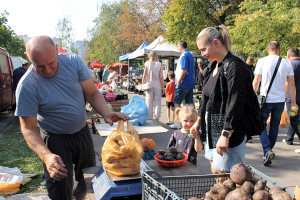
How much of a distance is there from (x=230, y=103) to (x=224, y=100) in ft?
0.33

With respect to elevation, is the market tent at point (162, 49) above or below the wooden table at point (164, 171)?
above

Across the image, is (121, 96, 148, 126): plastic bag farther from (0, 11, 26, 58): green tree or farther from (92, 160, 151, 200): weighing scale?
(0, 11, 26, 58): green tree

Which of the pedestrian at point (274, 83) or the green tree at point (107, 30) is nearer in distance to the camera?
the pedestrian at point (274, 83)

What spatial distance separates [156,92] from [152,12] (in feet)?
83.9

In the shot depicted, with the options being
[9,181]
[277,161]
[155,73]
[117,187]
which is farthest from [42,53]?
[155,73]

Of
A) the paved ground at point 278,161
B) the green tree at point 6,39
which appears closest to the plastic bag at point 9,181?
the paved ground at point 278,161

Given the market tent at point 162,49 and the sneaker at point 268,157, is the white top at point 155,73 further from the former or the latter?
the market tent at point 162,49

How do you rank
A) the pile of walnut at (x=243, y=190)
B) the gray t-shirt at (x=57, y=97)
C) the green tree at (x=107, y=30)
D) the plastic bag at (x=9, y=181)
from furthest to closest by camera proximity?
the green tree at (x=107, y=30) → the plastic bag at (x=9, y=181) → the gray t-shirt at (x=57, y=97) → the pile of walnut at (x=243, y=190)

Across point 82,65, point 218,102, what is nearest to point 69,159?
point 82,65

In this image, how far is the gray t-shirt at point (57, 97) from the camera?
224cm

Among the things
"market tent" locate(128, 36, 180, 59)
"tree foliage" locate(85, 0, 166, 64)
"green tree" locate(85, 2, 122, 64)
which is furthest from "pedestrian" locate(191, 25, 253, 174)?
"green tree" locate(85, 2, 122, 64)

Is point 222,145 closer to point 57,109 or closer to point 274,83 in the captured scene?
point 57,109

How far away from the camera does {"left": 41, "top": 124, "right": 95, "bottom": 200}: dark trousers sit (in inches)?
95.3

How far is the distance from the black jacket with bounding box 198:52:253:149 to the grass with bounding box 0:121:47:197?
2.86 m
